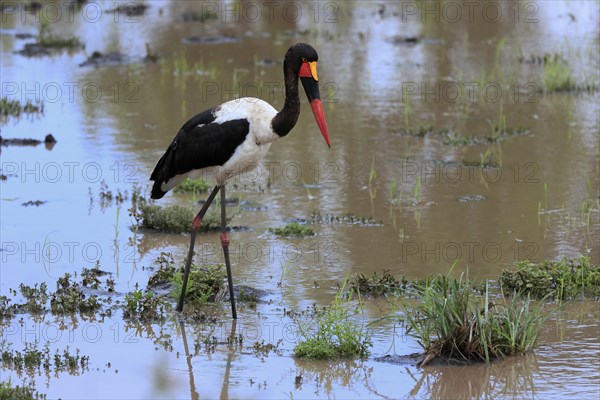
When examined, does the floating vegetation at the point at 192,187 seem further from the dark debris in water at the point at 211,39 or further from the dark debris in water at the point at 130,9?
the dark debris in water at the point at 130,9

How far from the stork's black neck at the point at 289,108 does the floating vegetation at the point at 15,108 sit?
5.74 metres

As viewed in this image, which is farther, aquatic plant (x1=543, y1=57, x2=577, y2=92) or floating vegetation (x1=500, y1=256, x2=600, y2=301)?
aquatic plant (x1=543, y1=57, x2=577, y2=92)

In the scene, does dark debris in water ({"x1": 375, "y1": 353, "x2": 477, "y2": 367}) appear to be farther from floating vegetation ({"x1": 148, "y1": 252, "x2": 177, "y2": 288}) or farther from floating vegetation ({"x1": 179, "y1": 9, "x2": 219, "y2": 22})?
floating vegetation ({"x1": 179, "y1": 9, "x2": 219, "y2": 22})

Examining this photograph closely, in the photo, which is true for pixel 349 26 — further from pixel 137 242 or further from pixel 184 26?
pixel 137 242

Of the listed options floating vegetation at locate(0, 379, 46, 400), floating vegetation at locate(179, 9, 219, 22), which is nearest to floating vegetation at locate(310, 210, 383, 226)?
floating vegetation at locate(0, 379, 46, 400)

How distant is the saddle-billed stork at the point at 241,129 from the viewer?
7.09m

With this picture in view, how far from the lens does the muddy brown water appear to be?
6.28 metres

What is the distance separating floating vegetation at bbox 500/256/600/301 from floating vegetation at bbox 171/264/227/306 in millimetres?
1781

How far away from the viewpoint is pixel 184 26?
56.6ft

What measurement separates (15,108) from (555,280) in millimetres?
6838

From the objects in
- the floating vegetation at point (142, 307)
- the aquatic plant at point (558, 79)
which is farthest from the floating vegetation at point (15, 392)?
the aquatic plant at point (558, 79)

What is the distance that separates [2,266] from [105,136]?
3.69m

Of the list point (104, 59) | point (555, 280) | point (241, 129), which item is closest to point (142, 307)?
point (241, 129)

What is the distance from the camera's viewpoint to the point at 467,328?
6.19 m
